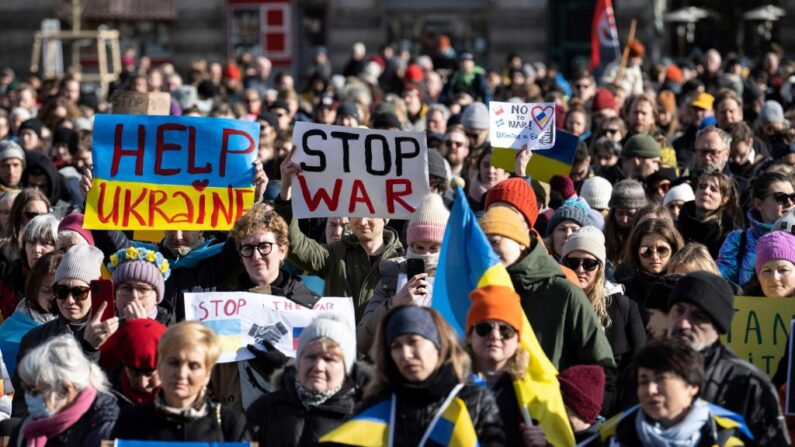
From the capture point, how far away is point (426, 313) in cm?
595

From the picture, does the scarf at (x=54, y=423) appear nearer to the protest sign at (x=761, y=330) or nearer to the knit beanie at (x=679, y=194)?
the protest sign at (x=761, y=330)

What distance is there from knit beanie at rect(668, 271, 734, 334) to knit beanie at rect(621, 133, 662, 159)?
5.24 m

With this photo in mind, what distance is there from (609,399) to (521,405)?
746 millimetres

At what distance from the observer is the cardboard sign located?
14.5m

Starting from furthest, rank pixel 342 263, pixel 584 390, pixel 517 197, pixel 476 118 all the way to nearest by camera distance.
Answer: pixel 476 118 < pixel 342 263 < pixel 517 197 < pixel 584 390

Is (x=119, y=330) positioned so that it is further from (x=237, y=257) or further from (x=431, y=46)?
(x=431, y=46)

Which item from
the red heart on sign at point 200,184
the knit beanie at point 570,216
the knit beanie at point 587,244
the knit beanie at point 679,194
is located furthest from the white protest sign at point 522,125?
the knit beanie at point 587,244

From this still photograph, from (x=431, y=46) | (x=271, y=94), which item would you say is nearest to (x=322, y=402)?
(x=271, y=94)

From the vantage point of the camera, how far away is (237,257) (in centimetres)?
795

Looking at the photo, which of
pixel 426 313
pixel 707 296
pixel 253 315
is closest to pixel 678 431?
pixel 707 296

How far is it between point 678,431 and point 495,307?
84 cm

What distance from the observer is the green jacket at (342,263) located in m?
8.24

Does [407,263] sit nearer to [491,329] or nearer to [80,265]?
[491,329]

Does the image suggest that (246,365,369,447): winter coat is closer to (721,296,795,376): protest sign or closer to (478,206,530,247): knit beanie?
(478,206,530,247): knit beanie
